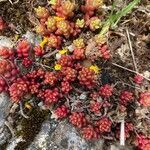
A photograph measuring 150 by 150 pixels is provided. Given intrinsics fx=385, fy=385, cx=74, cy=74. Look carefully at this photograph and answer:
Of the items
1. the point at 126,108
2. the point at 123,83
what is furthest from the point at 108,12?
the point at 126,108

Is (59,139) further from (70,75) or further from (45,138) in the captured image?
(70,75)

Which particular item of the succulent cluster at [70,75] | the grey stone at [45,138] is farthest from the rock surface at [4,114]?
the grey stone at [45,138]

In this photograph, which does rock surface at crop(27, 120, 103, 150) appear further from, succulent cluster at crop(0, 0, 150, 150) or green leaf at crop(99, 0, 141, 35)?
green leaf at crop(99, 0, 141, 35)

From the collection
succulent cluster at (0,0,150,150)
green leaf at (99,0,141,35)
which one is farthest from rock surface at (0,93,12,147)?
green leaf at (99,0,141,35)

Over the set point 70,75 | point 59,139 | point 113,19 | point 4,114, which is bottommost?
point 59,139

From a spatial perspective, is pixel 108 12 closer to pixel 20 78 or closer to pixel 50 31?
pixel 50 31

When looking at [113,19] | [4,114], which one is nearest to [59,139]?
[4,114]

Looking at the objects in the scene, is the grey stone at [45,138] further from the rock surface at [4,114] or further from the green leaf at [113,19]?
the green leaf at [113,19]

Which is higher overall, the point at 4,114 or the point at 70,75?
the point at 70,75
